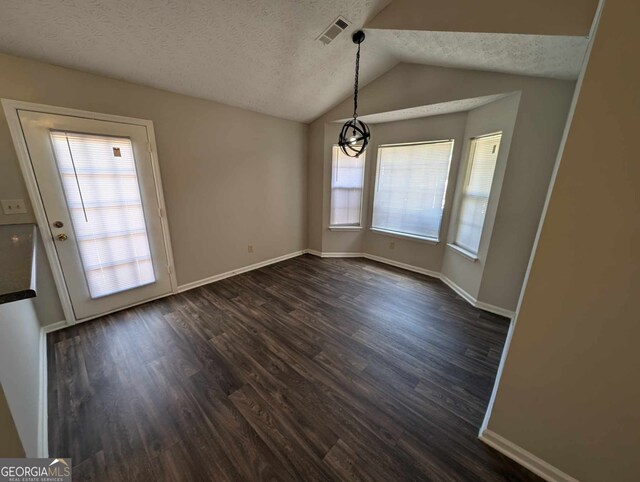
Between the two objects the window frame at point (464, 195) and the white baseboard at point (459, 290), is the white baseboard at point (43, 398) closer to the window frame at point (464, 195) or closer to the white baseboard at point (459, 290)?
the white baseboard at point (459, 290)

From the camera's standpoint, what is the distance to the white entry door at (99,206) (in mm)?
2115

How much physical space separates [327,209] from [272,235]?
1.17 metres

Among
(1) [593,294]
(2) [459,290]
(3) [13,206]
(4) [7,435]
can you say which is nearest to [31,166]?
(3) [13,206]

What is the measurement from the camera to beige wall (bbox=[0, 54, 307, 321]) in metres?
2.00

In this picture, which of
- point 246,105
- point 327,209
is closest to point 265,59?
point 246,105

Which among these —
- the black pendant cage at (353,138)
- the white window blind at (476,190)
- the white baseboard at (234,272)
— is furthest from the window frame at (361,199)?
the white window blind at (476,190)

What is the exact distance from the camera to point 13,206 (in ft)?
6.53

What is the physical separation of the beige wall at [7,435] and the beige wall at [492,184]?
3750mm

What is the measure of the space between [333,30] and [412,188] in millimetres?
2471

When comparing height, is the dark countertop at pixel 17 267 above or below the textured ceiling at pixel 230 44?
below

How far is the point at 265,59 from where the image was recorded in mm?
2486

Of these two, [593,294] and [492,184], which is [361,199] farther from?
[593,294]

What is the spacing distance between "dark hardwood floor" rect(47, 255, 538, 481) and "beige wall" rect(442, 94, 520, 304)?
42cm

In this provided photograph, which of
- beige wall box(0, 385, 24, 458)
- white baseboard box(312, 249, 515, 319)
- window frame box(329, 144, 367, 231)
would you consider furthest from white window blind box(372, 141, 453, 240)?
beige wall box(0, 385, 24, 458)
